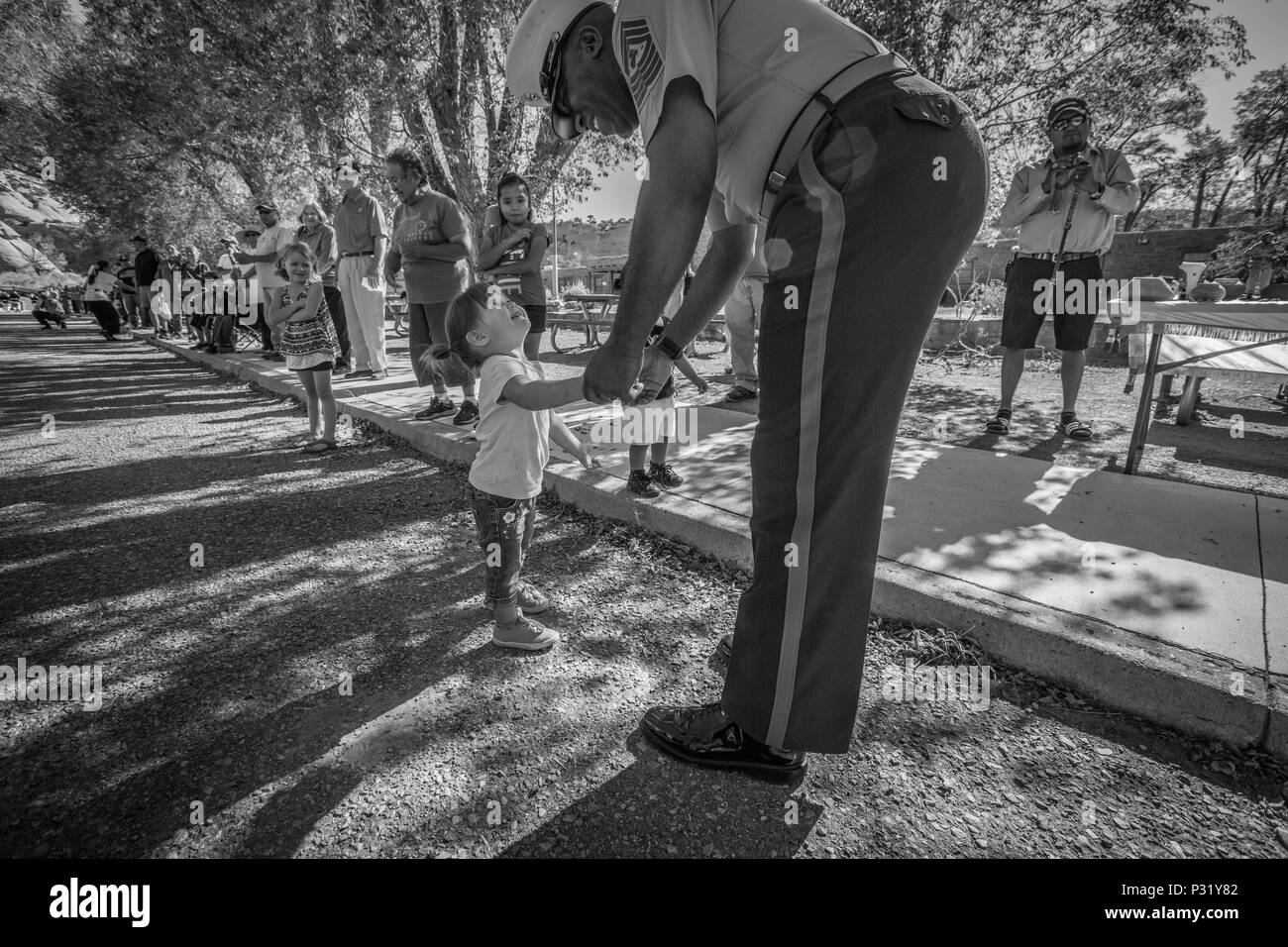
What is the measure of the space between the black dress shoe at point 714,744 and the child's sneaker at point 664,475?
1880 mm

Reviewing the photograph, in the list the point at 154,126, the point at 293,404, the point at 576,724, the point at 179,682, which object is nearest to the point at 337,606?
the point at 179,682

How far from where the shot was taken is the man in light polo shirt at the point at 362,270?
22.3 ft

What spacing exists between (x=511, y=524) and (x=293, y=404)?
231 inches

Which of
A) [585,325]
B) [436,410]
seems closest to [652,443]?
[436,410]

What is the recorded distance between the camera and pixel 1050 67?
8133mm

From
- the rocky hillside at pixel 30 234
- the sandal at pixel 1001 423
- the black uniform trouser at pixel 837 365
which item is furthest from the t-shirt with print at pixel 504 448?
the rocky hillside at pixel 30 234

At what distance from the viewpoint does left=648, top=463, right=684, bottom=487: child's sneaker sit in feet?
11.7

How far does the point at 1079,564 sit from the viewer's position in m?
2.47

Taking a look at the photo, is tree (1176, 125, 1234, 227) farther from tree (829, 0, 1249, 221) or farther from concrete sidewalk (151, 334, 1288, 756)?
concrete sidewalk (151, 334, 1288, 756)

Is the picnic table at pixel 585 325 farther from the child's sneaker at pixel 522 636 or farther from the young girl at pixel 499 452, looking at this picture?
the child's sneaker at pixel 522 636

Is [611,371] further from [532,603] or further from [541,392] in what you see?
[532,603]

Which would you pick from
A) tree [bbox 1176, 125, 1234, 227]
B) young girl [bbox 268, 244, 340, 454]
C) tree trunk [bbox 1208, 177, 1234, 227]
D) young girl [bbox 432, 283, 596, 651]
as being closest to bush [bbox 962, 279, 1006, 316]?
young girl [bbox 268, 244, 340, 454]

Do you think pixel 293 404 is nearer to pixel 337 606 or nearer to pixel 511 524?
pixel 337 606

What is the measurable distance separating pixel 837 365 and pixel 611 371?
50 centimetres
